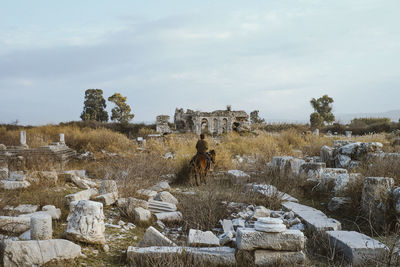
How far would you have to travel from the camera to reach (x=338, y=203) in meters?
7.09

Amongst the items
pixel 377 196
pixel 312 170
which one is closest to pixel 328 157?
pixel 312 170

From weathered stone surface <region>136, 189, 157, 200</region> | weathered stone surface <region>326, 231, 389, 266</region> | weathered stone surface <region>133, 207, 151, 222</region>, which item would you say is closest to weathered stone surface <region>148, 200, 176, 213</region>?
weathered stone surface <region>133, 207, 151, 222</region>

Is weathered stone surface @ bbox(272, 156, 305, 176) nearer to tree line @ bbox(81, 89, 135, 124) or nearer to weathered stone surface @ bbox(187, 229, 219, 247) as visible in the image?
weathered stone surface @ bbox(187, 229, 219, 247)

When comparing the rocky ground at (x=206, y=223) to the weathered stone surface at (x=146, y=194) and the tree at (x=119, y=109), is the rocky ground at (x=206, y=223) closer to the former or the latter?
the weathered stone surface at (x=146, y=194)

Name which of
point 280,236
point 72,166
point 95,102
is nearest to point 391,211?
point 280,236

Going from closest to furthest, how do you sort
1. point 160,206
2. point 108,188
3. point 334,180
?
1. point 160,206
2. point 108,188
3. point 334,180

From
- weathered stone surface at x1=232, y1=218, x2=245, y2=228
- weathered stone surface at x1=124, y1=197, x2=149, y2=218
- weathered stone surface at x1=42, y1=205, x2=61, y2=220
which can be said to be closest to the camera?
weathered stone surface at x1=42, y1=205, x2=61, y2=220

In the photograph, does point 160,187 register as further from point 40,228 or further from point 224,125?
point 224,125

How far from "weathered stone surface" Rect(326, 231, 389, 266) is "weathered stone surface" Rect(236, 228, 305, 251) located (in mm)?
671

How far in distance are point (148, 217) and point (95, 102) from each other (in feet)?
136

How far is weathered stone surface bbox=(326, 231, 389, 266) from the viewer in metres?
4.17

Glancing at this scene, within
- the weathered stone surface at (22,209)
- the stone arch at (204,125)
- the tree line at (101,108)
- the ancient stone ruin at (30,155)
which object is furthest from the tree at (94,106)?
the weathered stone surface at (22,209)

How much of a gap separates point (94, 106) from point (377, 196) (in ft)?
142

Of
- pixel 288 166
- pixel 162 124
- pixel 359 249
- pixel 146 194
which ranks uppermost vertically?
pixel 162 124
